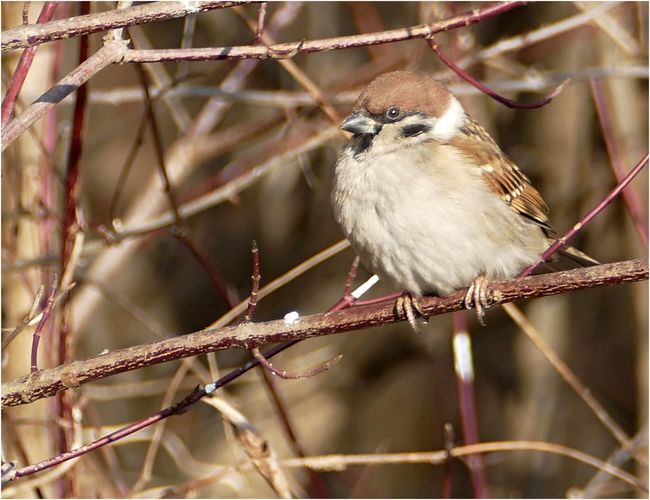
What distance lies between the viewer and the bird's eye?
2457 mm

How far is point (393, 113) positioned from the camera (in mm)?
2463

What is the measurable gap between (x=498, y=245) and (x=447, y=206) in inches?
7.6

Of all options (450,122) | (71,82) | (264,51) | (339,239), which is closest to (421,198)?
(450,122)

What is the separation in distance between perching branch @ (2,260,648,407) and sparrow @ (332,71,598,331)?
460mm

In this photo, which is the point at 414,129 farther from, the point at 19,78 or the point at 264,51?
the point at 19,78

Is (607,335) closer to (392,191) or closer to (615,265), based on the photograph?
(392,191)

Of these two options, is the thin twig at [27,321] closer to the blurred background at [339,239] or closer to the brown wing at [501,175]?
the brown wing at [501,175]

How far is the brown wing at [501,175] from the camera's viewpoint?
2.55 m

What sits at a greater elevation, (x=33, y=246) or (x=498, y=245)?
(x=33, y=246)

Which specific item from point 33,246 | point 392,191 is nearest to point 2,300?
point 33,246

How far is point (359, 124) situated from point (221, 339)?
0.86 metres

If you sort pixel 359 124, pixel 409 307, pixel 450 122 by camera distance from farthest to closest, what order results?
pixel 450 122, pixel 359 124, pixel 409 307

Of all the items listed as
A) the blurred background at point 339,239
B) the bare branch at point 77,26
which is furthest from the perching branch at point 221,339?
the blurred background at point 339,239

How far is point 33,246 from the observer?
9.70 feet
